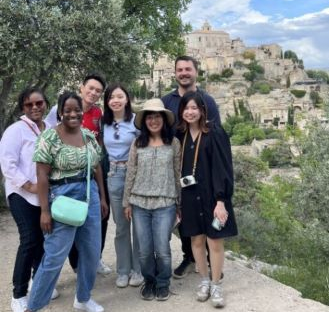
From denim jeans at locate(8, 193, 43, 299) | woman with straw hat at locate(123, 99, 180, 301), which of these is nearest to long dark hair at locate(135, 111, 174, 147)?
woman with straw hat at locate(123, 99, 180, 301)

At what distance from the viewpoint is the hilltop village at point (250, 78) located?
254ft

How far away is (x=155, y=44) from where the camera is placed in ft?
33.8

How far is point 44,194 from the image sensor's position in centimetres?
330

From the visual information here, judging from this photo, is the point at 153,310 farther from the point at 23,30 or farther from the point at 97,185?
the point at 23,30

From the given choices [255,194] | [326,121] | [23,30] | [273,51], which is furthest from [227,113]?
[23,30]

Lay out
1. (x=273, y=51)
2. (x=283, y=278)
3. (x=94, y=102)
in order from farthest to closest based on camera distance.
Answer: (x=273, y=51), (x=283, y=278), (x=94, y=102)

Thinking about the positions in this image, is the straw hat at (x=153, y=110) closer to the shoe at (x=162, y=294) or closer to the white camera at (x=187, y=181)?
the white camera at (x=187, y=181)

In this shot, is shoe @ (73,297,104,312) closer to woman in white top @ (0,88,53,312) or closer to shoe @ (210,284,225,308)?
woman in white top @ (0,88,53,312)

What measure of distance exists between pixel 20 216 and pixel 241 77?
316ft

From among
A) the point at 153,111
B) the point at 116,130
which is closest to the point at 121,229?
the point at 116,130

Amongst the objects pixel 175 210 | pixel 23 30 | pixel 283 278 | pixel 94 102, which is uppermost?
pixel 23 30

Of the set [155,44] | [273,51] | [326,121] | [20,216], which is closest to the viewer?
[20,216]

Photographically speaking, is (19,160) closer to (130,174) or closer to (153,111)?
(130,174)

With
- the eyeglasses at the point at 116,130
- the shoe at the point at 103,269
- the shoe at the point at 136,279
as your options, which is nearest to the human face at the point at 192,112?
the eyeglasses at the point at 116,130
